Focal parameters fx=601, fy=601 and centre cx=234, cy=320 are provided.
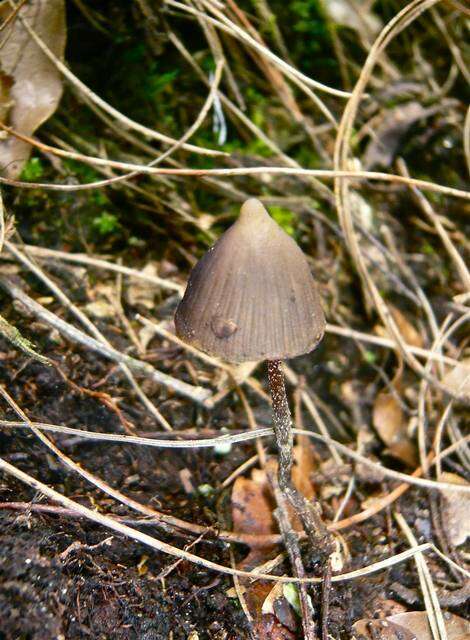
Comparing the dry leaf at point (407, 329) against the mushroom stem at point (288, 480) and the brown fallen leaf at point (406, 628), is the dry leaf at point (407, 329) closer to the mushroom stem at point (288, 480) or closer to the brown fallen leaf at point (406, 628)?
the mushroom stem at point (288, 480)

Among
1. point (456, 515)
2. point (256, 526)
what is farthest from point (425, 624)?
point (256, 526)

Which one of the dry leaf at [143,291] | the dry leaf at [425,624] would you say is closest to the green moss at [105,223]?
the dry leaf at [143,291]

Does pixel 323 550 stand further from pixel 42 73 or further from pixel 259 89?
pixel 259 89

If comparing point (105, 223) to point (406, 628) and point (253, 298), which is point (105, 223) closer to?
point (253, 298)

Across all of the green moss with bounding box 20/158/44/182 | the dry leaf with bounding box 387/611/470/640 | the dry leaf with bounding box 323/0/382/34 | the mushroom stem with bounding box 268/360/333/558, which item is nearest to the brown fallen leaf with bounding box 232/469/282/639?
the mushroom stem with bounding box 268/360/333/558

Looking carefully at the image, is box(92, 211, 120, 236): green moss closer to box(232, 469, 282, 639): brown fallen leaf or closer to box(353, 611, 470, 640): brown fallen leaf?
box(232, 469, 282, 639): brown fallen leaf
